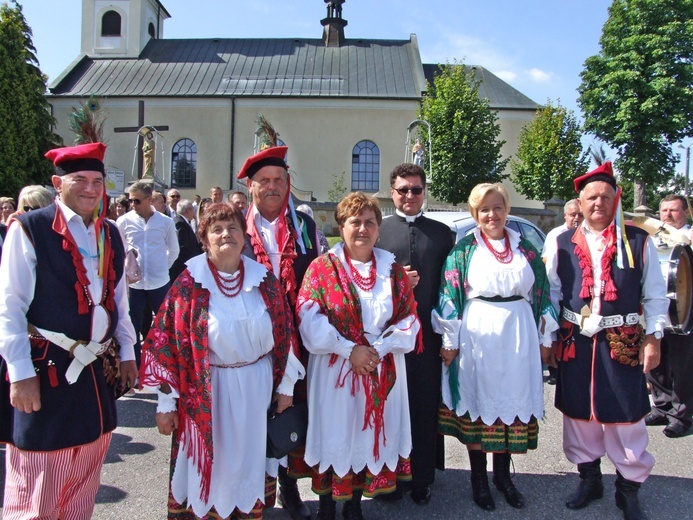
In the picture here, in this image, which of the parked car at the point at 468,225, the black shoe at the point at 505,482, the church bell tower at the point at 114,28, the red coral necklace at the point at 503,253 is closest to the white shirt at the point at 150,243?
the parked car at the point at 468,225

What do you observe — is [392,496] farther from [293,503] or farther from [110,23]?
[110,23]

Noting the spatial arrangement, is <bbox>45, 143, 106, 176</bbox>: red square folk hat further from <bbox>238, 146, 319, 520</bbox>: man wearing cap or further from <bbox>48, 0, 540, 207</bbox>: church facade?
<bbox>48, 0, 540, 207</bbox>: church facade

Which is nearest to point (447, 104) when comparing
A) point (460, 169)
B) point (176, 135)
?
point (460, 169)

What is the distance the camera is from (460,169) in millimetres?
25141

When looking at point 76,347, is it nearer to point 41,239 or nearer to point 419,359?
point 41,239

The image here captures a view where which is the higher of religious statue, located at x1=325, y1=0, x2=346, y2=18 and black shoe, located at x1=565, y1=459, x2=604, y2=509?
religious statue, located at x1=325, y1=0, x2=346, y2=18

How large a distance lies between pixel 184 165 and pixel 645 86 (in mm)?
23542

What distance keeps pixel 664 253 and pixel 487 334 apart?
230cm

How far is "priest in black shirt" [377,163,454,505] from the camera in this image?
145 inches

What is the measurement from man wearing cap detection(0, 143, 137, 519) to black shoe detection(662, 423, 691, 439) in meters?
4.74

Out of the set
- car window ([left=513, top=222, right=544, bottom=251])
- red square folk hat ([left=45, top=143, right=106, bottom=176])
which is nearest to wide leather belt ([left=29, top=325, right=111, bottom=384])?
red square folk hat ([left=45, top=143, right=106, bottom=176])

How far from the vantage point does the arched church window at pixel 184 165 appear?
29.8m

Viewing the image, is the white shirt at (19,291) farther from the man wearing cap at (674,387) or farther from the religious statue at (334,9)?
the religious statue at (334,9)

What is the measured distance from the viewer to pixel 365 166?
2961 centimetres
